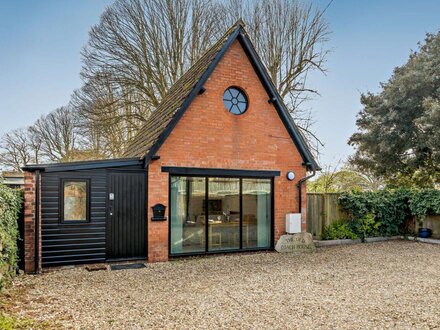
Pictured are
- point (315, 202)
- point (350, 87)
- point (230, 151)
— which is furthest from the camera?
point (350, 87)

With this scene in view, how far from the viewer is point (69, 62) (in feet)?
56.4

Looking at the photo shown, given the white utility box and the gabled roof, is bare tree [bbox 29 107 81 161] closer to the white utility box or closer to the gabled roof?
the gabled roof

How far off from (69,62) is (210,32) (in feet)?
24.3

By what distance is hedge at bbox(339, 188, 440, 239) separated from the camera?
491 inches

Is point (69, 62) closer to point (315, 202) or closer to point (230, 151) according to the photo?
point (230, 151)

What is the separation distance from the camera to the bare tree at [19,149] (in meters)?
22.8

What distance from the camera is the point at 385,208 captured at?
12922 millimetres

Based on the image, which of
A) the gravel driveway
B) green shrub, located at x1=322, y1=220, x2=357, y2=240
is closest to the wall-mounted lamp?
the gravel driveway

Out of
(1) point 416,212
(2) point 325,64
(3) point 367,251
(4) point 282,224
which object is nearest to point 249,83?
(4) point 282,224

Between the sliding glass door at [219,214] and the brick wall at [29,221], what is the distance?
3.25m

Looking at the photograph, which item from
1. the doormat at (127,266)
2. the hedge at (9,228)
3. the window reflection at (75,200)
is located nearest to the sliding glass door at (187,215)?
the doormat at (127,266)

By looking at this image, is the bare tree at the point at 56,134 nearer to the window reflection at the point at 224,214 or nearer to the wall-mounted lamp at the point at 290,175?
the window reflection at the point at 224,214

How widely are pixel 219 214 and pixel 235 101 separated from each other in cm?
336

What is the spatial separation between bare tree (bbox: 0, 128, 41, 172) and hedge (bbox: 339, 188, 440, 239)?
2046cm
